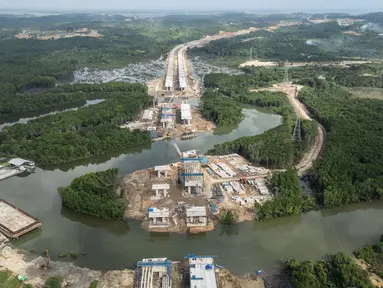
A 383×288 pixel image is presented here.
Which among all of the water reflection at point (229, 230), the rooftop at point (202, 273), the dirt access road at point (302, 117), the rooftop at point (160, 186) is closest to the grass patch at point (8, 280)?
the rooftop at point (202, 273)

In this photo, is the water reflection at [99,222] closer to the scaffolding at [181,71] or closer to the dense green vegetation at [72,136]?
the dense green vegetation at [72,136]

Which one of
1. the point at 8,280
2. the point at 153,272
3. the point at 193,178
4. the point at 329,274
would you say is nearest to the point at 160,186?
the point at 193,178

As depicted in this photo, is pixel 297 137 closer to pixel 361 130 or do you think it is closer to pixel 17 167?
pixel 361 130

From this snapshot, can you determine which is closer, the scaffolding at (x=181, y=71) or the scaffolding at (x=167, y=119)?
the scaffolding at (x=167, y=119)

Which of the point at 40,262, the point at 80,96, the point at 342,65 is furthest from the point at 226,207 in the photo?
the point at 342,65

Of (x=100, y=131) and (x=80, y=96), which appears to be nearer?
(x=100, y=131)

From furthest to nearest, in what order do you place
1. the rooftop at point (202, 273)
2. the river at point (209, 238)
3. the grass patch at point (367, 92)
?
the grass patch at point (367, 92) → the river at point (209, 238) → the rooftop at point (202, 273)

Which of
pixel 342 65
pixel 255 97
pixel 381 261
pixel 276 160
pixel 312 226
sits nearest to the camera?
pixel 381 261

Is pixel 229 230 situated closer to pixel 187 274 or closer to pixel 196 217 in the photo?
pixel 196 217
